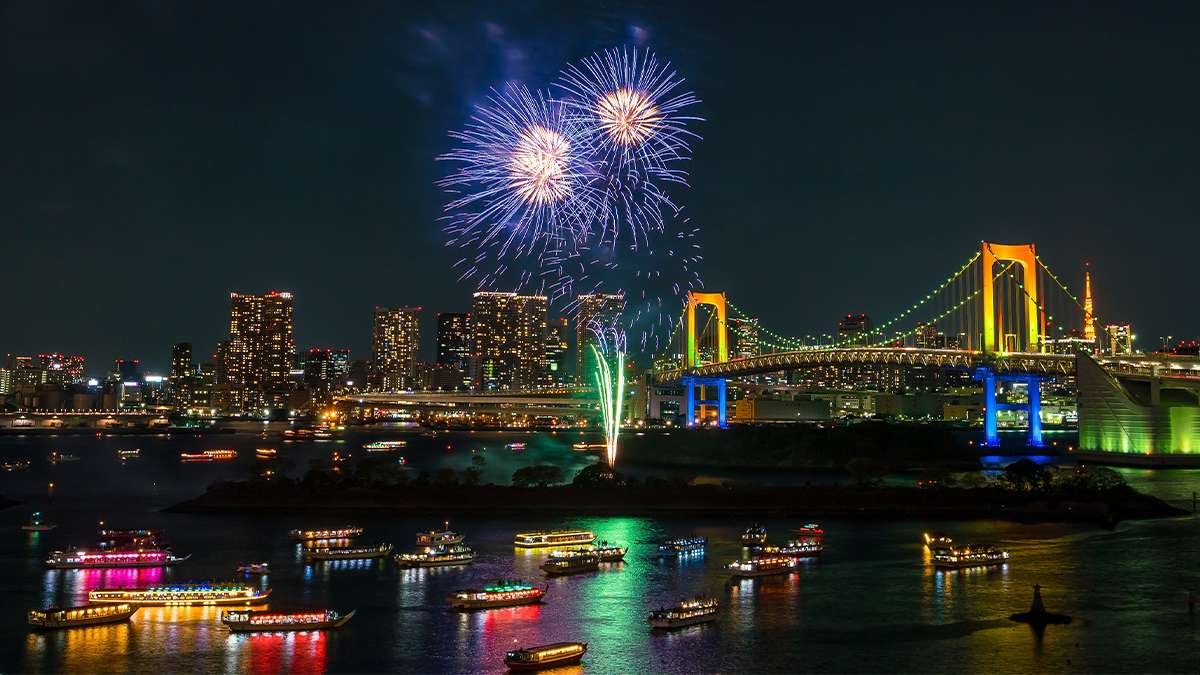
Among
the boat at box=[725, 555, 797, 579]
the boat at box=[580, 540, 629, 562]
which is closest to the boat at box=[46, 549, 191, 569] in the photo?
the boat at box=[580, 540, 629, 562]

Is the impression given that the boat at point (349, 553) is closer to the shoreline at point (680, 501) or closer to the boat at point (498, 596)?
the boat at point (498, 596)

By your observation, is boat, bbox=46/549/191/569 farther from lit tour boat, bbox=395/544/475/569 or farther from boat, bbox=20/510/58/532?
boat, bbox=20/510/58/532

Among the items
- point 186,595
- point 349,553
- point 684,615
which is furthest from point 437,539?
point 684,615

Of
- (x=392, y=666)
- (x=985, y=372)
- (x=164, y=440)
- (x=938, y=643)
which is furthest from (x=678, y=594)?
(x=164, y=440)

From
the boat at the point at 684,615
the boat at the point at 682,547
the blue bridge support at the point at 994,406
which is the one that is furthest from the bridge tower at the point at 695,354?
the boat at the point at 684,615

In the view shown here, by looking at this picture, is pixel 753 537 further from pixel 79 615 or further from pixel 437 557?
pixel 79 615

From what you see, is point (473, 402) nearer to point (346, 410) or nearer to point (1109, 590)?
point (346, 410)
